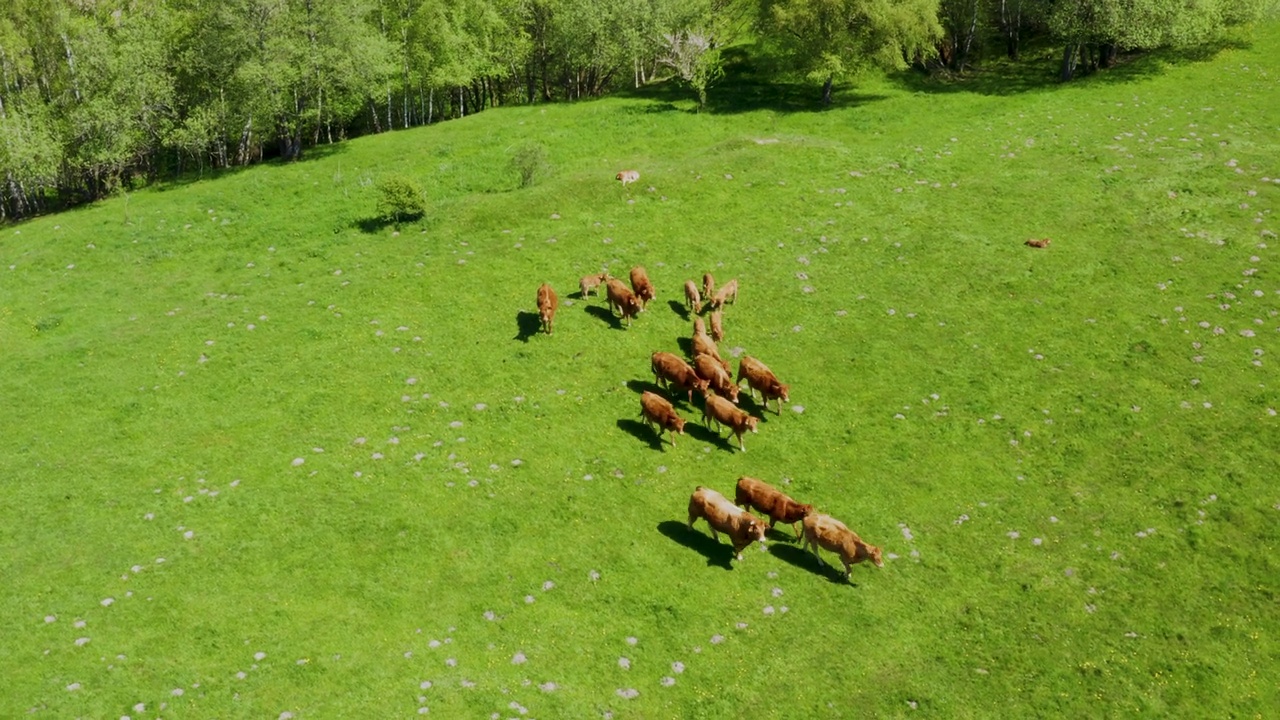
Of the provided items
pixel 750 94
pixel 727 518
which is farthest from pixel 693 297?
pixel 750 94

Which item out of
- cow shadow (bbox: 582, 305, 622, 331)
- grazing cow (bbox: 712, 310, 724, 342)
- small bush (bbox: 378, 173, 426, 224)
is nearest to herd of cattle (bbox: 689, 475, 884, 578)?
grazing cow (bbox: 712, 310, 724, 342)

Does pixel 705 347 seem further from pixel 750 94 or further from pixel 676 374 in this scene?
pixel 750 94

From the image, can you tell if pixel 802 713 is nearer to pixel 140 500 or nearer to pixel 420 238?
pixel 140 500

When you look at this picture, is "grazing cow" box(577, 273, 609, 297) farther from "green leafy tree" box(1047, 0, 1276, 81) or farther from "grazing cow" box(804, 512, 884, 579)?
"green leafy tree" box(1047, 0, 1276, 81)

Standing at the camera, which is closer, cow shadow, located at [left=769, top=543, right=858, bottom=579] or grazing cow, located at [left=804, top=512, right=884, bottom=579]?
grazing cow, located at [left=804, top=512, right=884, bottom=579]

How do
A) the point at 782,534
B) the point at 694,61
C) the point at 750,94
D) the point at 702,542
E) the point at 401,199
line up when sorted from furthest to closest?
the point at 750,94, the point at 694,61, the point at 401,199, the point at 782,534, the point at 702,542

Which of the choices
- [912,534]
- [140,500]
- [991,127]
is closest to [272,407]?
[140,500]
